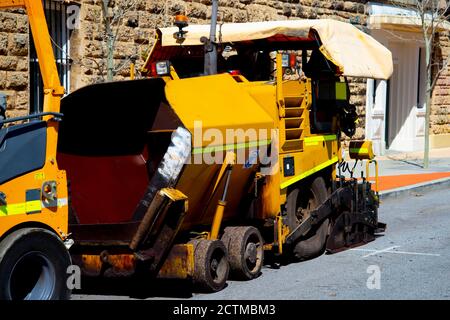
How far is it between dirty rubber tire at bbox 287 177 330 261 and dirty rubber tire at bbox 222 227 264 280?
78cm

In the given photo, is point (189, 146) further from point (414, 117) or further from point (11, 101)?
point (414, 117)

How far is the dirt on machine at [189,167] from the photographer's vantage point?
6.30 meters

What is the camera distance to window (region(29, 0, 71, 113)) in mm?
13648

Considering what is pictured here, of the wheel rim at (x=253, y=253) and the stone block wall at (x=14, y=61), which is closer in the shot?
the wheel rim at (x=253, y=253)

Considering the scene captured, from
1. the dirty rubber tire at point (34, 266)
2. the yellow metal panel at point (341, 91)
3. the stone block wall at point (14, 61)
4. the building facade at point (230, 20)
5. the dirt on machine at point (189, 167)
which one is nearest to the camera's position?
the dirty rubber tire at point (34, 266)

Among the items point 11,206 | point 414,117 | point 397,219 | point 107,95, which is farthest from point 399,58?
point 11,206

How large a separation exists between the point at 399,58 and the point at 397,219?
13.2m

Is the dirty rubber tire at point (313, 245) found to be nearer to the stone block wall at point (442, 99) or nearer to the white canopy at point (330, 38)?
the white canopy at point (330, 38)

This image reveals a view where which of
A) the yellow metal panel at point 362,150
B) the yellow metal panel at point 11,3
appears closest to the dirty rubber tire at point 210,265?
the yellow metal panel at point 11,3

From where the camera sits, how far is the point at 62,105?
24.9 ft

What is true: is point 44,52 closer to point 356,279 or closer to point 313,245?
point 356,279

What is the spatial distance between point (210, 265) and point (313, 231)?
2254 mm

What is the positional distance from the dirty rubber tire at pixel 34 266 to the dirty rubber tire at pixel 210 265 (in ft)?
4.46

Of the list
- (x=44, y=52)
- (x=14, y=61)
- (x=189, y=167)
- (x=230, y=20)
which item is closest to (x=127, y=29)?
(x=14, y=61)
